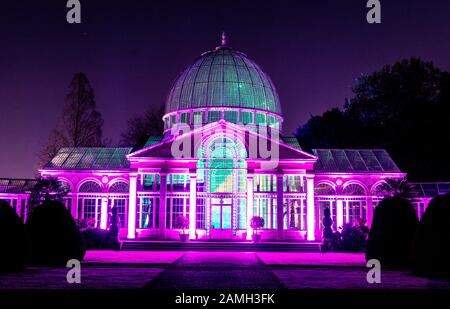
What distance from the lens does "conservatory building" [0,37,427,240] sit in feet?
136

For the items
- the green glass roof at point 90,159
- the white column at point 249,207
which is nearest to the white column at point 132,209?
the green glass roof at point 90,159

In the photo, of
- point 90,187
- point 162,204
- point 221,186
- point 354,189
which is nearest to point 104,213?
point 90,187

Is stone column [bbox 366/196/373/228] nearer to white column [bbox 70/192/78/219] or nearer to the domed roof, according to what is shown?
the domed roof

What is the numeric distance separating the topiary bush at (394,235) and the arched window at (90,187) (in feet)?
86.8

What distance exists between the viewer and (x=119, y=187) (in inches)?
1713

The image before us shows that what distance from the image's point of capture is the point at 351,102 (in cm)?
6856

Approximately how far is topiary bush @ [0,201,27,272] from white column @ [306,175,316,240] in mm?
26114

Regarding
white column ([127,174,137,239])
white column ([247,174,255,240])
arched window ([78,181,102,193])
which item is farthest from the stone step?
arched window ([78,181,102,193])

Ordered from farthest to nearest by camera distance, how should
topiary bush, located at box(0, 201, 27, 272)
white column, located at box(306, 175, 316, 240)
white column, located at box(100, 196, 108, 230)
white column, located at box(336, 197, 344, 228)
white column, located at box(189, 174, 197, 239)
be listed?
white column, located at box(336, 197, 344, 228), white column, located at box(100, 196, 108, 230), white column, located at box(306, 175, 316, 240), white column, located at box(189, 174, 197, 239), topiary bush, located at box(0, 201, 27, 272)

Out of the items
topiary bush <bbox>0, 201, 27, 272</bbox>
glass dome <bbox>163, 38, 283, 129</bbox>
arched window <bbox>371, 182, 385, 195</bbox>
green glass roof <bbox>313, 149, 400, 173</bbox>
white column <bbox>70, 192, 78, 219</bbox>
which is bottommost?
topiary bush <bbox>0, 201, 27, 272</bbox>

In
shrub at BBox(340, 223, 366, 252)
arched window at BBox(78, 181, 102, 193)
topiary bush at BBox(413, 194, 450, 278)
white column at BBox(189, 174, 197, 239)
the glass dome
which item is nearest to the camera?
topiary bush at BBox(413, 194, 450, 278)

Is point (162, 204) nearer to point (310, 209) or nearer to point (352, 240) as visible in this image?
point (310, 209)

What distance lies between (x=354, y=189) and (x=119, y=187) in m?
19.3

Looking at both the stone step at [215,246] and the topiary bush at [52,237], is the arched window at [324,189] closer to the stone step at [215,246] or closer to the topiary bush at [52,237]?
the stone step at [215,246]
